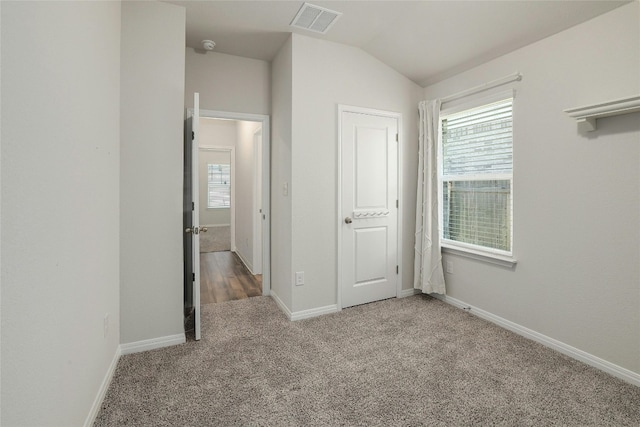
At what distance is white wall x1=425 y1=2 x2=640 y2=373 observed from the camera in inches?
78.9

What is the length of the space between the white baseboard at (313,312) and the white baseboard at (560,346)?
130 centimetres

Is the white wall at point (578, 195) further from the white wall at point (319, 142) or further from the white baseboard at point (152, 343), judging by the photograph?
the white baseboard at point (152, 343)

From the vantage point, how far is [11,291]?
0.98 metres

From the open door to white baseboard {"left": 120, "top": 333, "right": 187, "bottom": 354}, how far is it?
14 cm

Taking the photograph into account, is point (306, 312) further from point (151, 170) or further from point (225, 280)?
point (151, 170)

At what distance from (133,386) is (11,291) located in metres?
1.30

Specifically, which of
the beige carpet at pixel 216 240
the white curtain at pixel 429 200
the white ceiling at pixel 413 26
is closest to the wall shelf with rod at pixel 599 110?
the white ceiling at pixel 413 26

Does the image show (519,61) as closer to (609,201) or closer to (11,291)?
(609,201)

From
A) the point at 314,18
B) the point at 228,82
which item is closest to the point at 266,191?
the point at 228,82

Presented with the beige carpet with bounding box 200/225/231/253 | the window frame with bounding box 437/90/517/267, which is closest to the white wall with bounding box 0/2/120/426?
the window frame with bounding box 437/90/517/267

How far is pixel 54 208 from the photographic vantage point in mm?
1256

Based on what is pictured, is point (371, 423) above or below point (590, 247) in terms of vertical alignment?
below

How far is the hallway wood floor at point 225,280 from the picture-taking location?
3705mm

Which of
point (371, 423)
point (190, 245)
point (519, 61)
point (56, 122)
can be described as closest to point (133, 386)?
point (190, 245)
